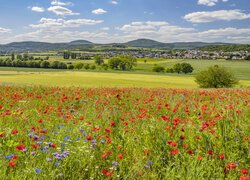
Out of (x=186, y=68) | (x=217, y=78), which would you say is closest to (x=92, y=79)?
(x=217, y=78)

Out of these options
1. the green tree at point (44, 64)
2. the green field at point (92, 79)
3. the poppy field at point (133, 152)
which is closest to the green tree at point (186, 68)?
the green field at point (92, 79)

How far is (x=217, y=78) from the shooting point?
5797cm

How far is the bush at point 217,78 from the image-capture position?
189 feet

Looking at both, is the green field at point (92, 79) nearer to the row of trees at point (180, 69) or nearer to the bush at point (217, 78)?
the bush at point (217, 78)

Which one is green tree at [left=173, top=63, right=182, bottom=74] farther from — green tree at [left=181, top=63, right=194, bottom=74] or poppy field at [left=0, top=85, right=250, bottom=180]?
poppy field at [left=0, top=85, right=250, bottom=180]

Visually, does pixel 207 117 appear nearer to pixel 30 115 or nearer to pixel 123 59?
pixel 30 115

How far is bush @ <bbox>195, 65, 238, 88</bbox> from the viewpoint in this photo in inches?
2271

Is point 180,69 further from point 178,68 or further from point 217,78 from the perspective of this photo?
point 217,78

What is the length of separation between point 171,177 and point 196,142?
1337 mm

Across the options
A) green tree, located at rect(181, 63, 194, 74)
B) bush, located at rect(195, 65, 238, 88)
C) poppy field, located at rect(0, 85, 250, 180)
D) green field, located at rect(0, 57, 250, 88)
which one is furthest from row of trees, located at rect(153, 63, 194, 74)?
poppy field, located at rect(0, 85, 250, 180)

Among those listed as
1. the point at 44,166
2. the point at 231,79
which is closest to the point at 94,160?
the point at 44,166

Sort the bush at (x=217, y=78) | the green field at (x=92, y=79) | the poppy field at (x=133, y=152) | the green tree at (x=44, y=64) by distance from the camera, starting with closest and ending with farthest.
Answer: the poppy field at (x=133, y=152), the green field at (x=92, y=79), the bush at (x=217, y=78), the green tree at (x=44, y=64)

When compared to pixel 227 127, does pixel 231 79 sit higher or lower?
lower

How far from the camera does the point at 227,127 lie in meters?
4.80
